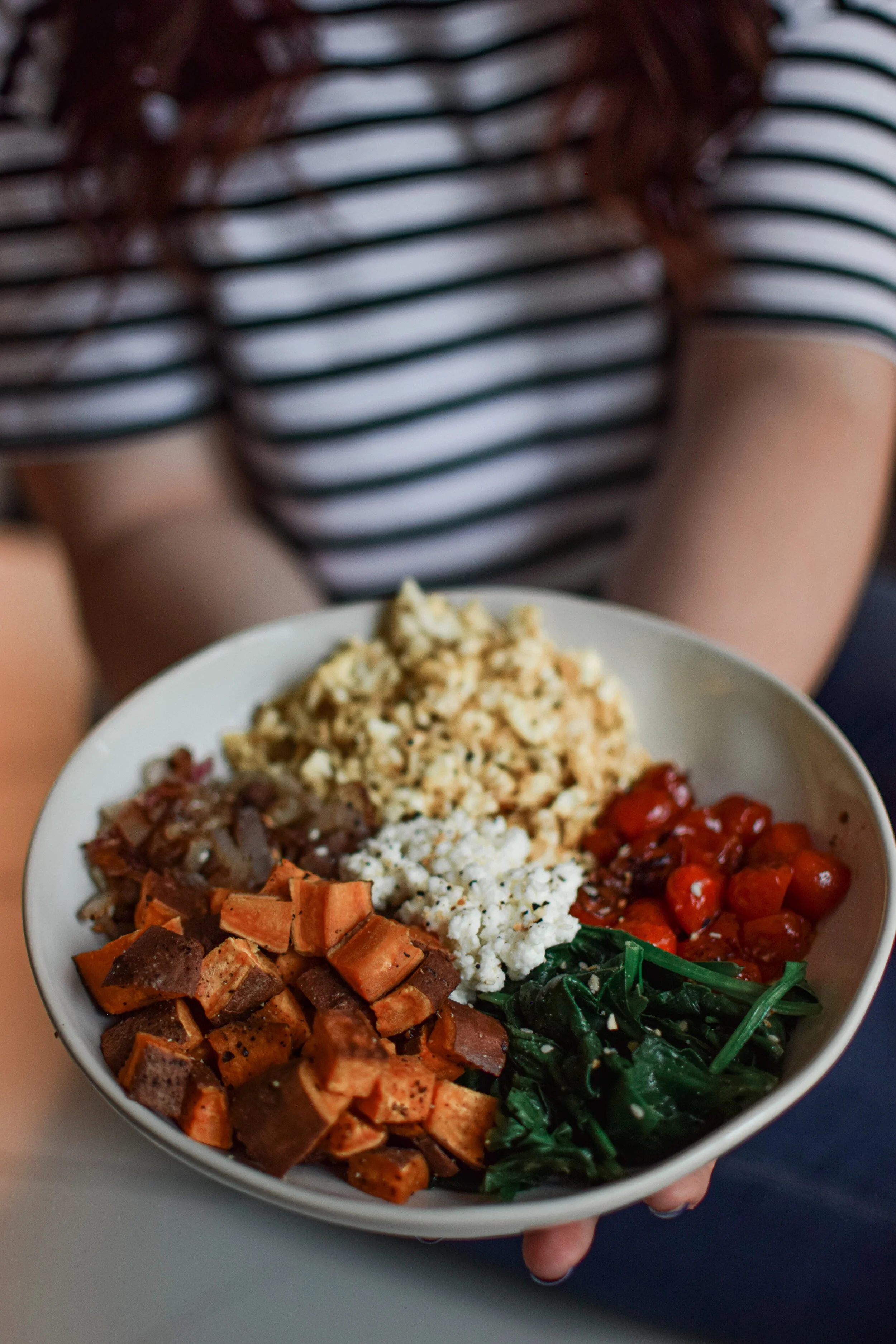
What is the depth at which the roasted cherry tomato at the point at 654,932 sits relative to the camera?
29.3 inches

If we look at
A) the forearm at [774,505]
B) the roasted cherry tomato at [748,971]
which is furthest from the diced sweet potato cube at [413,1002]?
the forearm at [774,505]

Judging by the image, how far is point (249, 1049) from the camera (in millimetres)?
662

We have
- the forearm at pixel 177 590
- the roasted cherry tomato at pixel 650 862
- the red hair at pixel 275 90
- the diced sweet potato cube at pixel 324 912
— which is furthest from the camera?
the forearm at pixel 177 590

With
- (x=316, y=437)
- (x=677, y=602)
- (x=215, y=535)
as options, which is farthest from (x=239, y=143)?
(x=677, y=602)

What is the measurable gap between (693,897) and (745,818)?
106 mm

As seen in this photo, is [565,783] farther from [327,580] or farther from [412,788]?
[327,580]

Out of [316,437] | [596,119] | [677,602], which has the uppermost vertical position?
[596,119]

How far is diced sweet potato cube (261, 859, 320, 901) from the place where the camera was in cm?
73

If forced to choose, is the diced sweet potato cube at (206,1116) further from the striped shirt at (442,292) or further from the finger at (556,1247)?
the striped shirt at (442,292)

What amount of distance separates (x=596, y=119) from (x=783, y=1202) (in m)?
1.11

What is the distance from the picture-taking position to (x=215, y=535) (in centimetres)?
128

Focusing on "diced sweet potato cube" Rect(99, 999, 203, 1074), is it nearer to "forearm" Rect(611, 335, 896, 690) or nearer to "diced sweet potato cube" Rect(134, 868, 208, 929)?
"diced sweet potato cube" Rect(134, 868, 208, 929)

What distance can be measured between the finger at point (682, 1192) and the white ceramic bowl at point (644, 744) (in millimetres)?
61

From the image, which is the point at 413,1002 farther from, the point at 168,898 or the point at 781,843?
the point at 781,843
